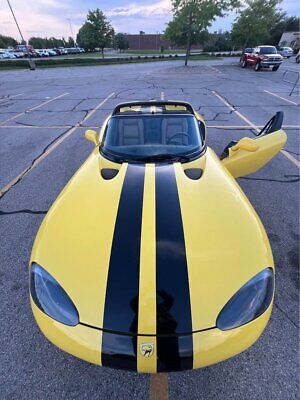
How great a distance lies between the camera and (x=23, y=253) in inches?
108

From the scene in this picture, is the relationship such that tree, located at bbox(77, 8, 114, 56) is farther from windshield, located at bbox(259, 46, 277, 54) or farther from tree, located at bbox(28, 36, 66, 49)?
tree, located at bbox(28, 36, 66, 49)

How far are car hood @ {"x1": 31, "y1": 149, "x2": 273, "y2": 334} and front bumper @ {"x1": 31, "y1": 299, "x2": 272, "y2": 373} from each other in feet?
0.16

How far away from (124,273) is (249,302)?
0.79 metres

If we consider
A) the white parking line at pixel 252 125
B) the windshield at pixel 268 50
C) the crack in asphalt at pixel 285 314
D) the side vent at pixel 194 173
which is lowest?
the windshield at pixel 268 50

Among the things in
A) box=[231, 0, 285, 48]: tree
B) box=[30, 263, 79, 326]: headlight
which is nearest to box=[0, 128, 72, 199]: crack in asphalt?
box=[30, 263, 79, 326]: headlight

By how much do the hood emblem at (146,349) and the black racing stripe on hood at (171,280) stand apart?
1.7 inches

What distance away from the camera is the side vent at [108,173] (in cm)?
231

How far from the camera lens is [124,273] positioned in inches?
58.2

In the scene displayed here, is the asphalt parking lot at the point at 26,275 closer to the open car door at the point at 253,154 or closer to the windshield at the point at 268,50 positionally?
the open car door at the point at 253,154

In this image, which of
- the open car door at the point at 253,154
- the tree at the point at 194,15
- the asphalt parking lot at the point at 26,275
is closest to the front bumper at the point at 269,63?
the tree at the point at 194,15

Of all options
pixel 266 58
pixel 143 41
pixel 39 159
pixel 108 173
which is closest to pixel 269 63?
pixel 266 58

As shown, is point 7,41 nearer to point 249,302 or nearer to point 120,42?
point 120,42

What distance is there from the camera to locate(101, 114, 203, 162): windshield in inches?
102

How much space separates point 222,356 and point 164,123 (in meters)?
2.35
